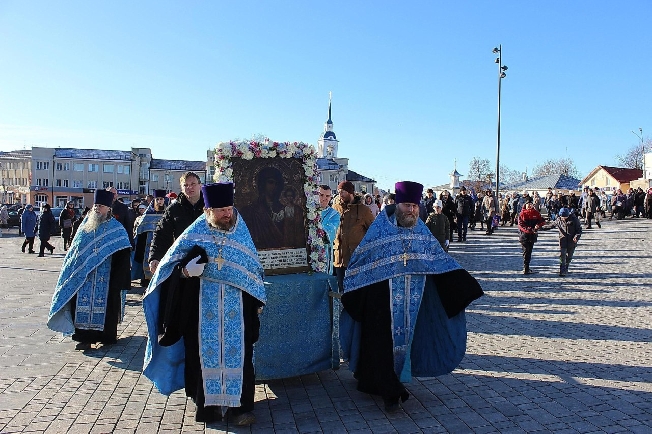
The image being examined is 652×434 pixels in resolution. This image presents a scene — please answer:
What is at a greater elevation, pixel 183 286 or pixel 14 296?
pixel 183 286

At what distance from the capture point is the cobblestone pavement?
4.68 metres

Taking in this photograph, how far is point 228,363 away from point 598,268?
502 inches

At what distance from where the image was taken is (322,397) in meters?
5.34

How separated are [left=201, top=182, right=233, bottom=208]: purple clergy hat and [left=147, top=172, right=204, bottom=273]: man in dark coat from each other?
1.58 m

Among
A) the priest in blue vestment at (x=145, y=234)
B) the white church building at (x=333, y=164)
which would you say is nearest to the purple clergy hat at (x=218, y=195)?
the priest in blue vestment at (x=145, y=234)

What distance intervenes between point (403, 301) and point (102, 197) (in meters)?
4.25

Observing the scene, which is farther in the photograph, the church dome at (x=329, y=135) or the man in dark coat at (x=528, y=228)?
the church dome at (x=329, y=135)

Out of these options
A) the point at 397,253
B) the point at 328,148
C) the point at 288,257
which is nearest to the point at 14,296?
the point at 288,257

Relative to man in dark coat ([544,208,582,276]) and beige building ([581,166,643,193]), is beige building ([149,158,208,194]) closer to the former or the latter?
beige building ([581,166,643,193])

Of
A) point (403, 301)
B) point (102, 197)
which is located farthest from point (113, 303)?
point (403, 301)

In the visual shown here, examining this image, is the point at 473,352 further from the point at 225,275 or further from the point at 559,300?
the point at 559,300

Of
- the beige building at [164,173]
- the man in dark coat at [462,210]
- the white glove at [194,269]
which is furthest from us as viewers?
→ the beige building at [164,173]

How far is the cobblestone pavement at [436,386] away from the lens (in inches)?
184

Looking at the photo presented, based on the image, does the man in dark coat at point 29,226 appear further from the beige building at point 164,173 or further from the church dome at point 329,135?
the church dome at point 329,135
